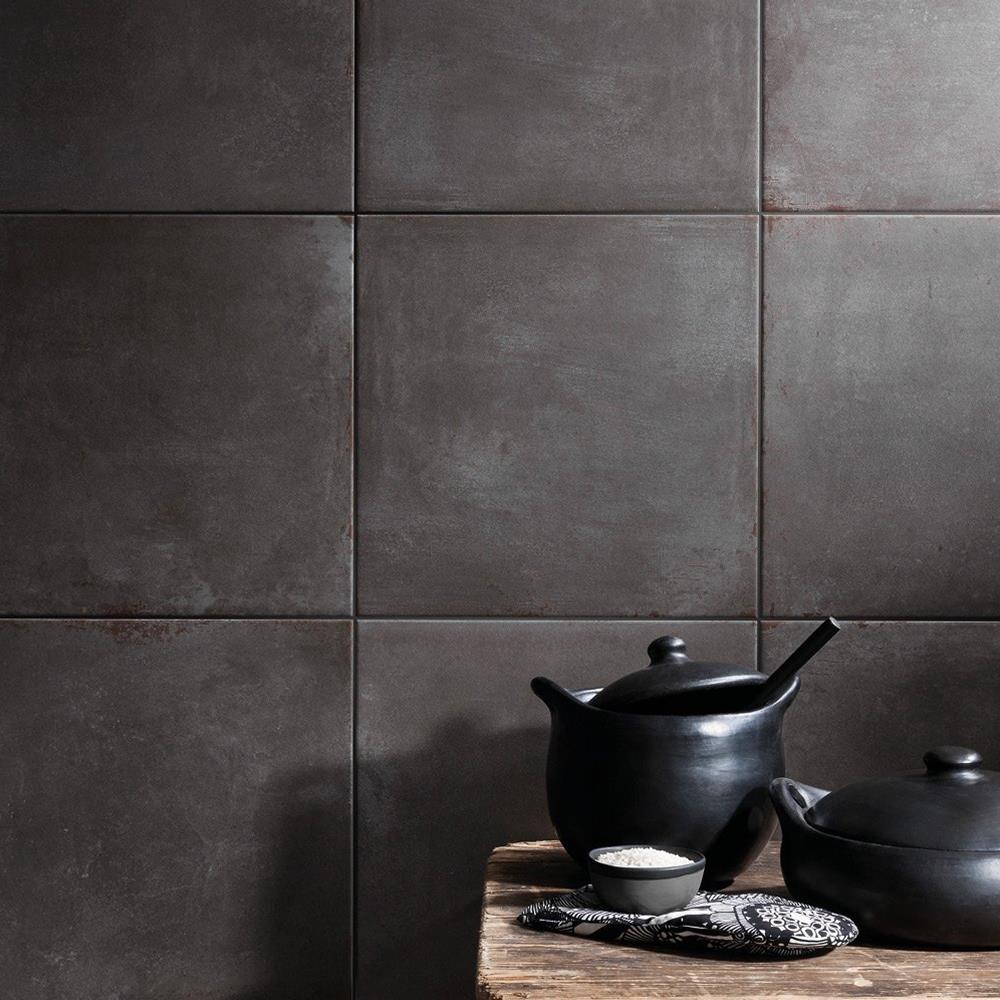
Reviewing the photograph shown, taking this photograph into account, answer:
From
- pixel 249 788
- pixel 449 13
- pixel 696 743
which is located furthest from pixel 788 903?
pixel 449 13

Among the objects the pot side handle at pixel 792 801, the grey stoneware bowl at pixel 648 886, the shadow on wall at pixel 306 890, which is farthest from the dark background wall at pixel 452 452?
the grey stoneware bowl at pixel 648 886

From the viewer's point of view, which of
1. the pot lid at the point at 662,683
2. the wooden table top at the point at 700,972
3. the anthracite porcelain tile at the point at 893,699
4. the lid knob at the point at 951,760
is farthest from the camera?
the anthracite porcelain tile at the point at 893,699

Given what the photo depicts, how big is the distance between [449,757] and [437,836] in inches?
3.7

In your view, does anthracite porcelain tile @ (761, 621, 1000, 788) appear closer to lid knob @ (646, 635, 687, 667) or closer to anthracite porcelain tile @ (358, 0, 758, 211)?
lid knob @ (646, 635, 687, 667)

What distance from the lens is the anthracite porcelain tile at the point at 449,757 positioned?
131cm

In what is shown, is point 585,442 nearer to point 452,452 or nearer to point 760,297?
point 452,452

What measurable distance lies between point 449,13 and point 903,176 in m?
0.58

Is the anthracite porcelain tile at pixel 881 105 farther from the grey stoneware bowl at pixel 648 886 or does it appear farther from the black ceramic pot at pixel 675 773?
the grey stoneware bowl at pixel 648 886

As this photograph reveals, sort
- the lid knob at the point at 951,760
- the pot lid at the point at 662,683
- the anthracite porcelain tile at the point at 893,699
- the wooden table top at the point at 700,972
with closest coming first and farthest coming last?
1. the wooden table top at the point at 700,972
2. the lid knob at the point at 951,760
3. the pot lid at the point at 662,683
4. the anthracite porcelain tile at the point at 893,699

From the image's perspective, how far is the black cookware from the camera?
1.01 meters

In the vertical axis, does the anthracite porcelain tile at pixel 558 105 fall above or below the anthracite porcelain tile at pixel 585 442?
above

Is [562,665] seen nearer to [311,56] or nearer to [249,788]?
[249,788]

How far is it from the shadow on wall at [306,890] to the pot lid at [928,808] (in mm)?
592

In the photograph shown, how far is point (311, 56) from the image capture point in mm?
1328
